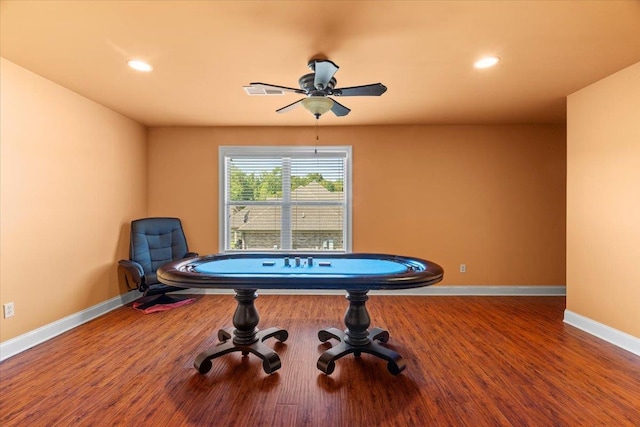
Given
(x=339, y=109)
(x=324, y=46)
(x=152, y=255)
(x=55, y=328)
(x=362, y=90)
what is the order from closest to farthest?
1. (x=324, y=46)
2. (x=362, y=90)
3. (x=339, y=109)
4. (x=55, y=328)
5. (x=152, y=255)

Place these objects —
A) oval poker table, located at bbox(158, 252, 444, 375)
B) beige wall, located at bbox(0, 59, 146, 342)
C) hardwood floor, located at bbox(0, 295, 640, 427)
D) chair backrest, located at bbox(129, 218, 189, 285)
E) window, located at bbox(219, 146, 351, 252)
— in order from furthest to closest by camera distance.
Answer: window, located at bbox(219, 146, 351, 252) < chair backrest, located at bbox(129, 218, 189, 285) < beige wall, located at bbox(0, 59, 146, 342) < oval poker table, located at bbox(158, 252, 444, 375) < hardwood floor, located at bbox(0, 295, 640, 427)

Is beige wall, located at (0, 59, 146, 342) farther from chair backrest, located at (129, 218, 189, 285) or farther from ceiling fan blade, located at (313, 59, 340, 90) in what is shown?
ceiling fan blade, located at (313, 59, 340, 90)

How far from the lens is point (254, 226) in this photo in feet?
14.9

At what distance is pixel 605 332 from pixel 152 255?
494 centimetres

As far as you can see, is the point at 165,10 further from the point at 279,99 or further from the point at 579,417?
the point at 579,417

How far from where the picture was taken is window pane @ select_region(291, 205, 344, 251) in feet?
14.8

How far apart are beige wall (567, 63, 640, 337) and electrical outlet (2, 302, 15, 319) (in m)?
5.23

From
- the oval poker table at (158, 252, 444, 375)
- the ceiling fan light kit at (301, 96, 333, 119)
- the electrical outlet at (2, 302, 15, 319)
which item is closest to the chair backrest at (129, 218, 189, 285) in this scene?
the electrical outlet at (2, 302, 15, 319)

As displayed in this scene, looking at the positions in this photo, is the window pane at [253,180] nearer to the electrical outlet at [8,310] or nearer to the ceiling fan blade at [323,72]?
the ceiling fan blade at [323,72]

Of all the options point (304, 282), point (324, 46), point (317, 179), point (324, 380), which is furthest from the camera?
point (317, 179)

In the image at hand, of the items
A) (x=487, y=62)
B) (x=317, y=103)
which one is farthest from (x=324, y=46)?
(x=487, y=62)

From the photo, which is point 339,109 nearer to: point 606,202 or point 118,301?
point 606,202

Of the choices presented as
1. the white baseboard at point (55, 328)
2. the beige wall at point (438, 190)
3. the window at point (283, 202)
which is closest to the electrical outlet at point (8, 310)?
the white baseboard at point (55, 328)

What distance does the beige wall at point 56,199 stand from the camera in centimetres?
251
